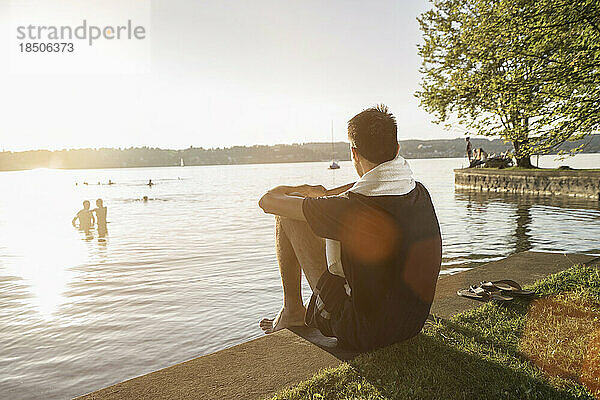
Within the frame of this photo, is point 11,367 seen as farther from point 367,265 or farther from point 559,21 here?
point 559,21

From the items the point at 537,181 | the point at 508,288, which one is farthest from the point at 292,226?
the point at 537,181

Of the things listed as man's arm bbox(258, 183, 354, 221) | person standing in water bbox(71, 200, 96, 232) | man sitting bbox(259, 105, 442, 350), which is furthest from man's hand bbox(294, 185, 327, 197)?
person standing in water bbox(71, 200, 96, 232)

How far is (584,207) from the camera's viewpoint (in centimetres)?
2262

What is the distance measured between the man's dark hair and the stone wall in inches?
1057

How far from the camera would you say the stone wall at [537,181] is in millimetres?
26769

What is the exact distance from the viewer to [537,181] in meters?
30.6

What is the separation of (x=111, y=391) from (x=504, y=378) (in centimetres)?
249

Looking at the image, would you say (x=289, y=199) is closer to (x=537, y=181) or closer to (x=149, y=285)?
(x=149, y=285)

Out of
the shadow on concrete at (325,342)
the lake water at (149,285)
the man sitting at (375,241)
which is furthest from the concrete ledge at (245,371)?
the lake water at (149,285)

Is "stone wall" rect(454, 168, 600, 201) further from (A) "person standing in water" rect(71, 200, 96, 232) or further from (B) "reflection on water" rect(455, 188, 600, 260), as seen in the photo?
(A) "person standing in water" rect(71, 200, 96, 232)

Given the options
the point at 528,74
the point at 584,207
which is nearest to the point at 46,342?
the point at 528,74

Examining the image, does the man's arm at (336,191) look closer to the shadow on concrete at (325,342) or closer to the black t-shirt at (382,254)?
the black t-shirt at (382,254)

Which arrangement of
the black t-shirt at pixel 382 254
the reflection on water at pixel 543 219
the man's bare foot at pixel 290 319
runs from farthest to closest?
the reflection on water at pixel 543 219 < the man's bare foot at pixel 290 319 < the black t-shirt at pixel 382 254

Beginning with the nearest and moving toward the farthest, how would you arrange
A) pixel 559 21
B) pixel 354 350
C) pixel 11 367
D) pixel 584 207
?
pixel 354 350 < pixel 11 367 < pixel 559 21 < pixel 584 207
